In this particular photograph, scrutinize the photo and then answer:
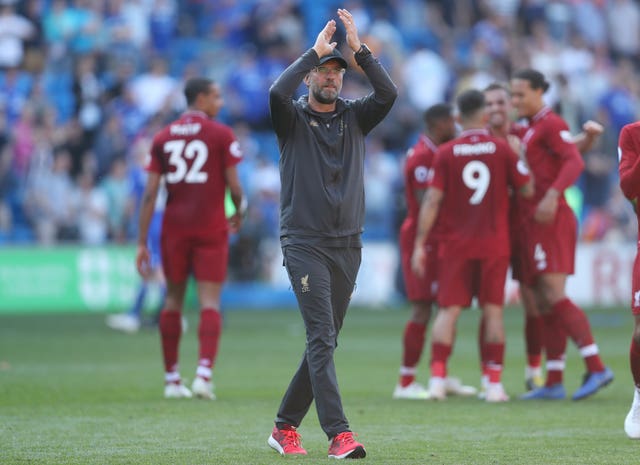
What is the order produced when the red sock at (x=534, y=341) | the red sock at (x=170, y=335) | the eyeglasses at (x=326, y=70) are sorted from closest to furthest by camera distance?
the eyeglasses at (x=326, y=70) < the red sock at (x=170, y=335) < the red sock at (x=534, y=341)

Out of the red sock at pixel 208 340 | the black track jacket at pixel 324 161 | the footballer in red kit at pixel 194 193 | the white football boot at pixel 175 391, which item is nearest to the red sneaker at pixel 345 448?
the black track jacket at pixel 324 161

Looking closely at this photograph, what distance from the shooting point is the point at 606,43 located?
31.1 m

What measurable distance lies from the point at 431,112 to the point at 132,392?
3.55 meters

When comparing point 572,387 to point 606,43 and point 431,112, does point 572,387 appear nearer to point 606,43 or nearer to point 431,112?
point 431,112

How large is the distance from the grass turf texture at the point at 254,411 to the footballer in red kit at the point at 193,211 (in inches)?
30.0

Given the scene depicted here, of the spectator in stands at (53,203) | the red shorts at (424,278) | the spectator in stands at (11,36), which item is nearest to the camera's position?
the red shorts at (424,278)

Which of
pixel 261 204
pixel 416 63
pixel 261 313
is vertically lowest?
pixel 261 313

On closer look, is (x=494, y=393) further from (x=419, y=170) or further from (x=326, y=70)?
(x=326, y=70)

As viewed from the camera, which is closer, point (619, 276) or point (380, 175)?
point (619, 276)

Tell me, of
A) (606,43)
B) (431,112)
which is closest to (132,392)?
(431,112)

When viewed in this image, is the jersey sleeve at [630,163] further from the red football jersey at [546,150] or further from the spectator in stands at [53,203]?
the spectator in stands at [53,203]

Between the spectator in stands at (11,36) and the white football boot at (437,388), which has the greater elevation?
the spectator in stands at (11,36)

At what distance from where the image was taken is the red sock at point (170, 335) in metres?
11.1

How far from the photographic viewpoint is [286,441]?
24.8ft
